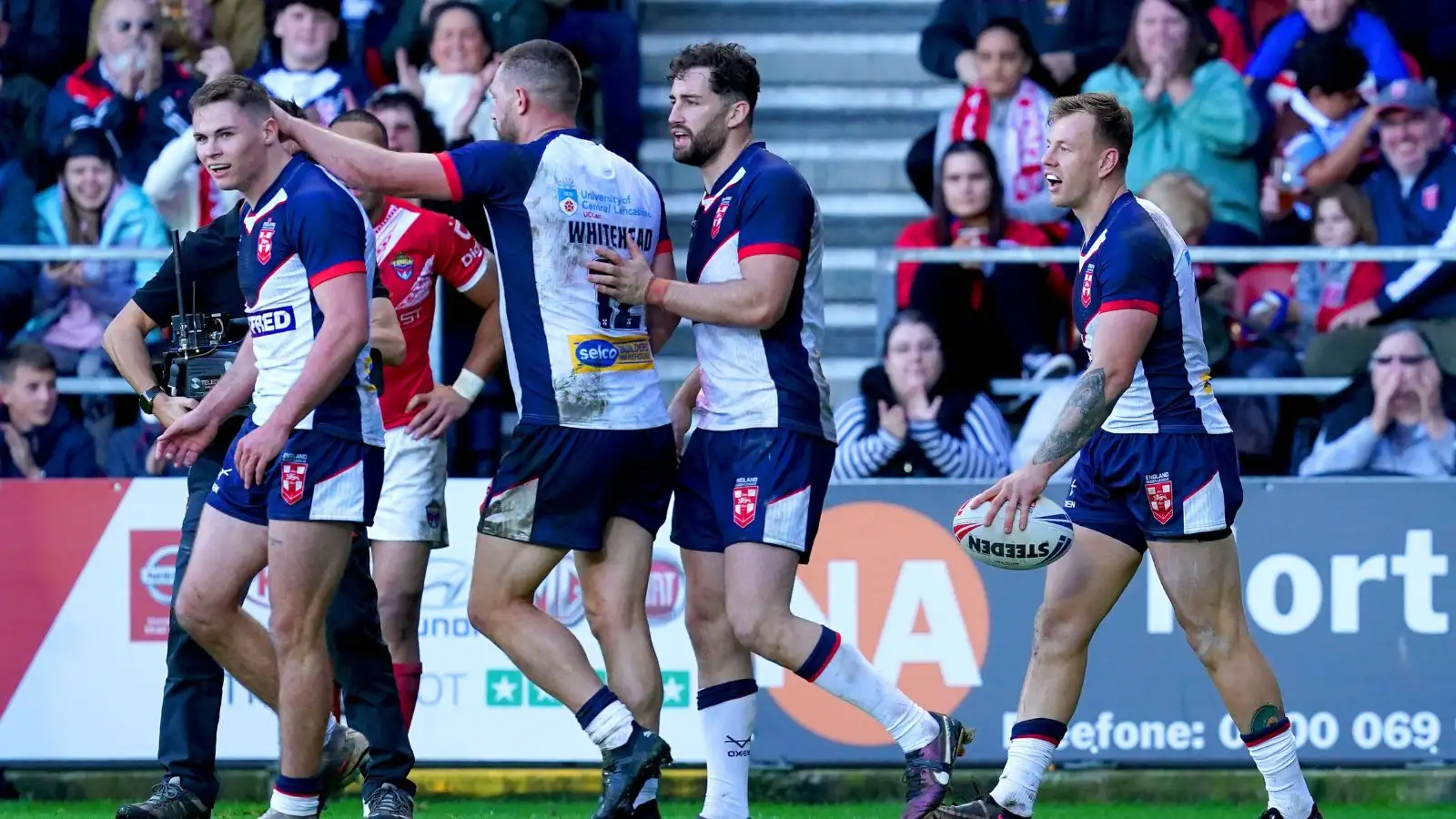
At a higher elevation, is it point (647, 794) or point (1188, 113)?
point (1188, 113)

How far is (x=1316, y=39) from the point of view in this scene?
34.4 ft

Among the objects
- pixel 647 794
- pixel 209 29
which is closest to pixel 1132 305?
pixel 647 794

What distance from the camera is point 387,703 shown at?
6750 millimetres

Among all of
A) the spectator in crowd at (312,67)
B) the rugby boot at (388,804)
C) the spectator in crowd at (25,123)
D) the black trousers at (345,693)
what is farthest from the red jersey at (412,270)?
the spectator in crowd at (25,123)

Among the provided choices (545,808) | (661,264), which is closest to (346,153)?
A: (661,264)

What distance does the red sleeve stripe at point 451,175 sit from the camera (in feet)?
19.8

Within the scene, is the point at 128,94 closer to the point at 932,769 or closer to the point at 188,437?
the point at 188,437

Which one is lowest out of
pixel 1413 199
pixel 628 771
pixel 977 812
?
pixel 977 812

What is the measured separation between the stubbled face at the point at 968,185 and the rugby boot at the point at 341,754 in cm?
427

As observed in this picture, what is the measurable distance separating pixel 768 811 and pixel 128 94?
5169 millimetres

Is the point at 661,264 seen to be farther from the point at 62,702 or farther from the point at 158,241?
the point at 158,241

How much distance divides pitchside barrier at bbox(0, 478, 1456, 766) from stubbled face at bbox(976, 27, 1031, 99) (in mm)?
2893

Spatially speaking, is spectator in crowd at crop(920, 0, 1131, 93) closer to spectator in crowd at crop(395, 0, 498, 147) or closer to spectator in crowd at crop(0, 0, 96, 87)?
spectator in crowd at crop(395, 0, 498, 147)

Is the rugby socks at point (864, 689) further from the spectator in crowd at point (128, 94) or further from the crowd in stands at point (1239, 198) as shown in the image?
the spectator in crowd at point (128, 94)
